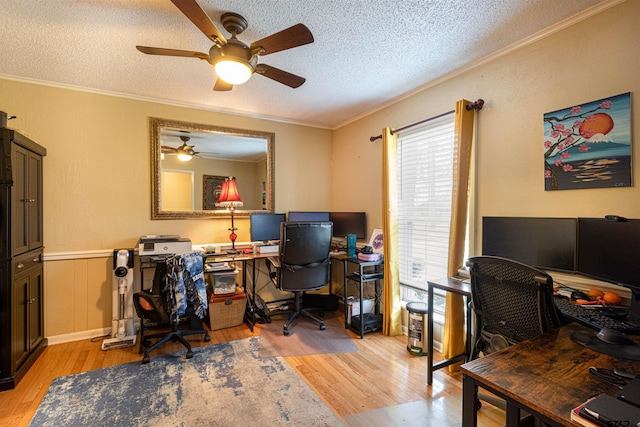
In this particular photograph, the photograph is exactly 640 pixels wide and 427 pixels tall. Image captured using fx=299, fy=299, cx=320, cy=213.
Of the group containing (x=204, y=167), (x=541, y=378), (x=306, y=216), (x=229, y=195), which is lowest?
(x=541, y=378)

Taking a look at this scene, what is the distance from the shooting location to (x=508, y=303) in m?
1.51

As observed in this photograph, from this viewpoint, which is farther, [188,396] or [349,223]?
[349,223]

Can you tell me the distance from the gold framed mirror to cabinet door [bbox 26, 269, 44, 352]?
43.5 inches

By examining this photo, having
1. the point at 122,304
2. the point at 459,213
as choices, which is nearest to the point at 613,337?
the point at 459,213

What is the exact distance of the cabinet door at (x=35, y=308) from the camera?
250 cm

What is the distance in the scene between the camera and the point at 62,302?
292cm

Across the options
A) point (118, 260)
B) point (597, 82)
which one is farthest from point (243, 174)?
point (597, 82)

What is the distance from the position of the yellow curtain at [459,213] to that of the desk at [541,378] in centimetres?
117

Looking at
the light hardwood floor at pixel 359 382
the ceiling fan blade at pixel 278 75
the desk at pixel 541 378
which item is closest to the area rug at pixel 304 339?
the light hardwood floor at pixel 359 382

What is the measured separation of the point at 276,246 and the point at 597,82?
3017 millimetres

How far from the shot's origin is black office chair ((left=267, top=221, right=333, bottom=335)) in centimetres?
301

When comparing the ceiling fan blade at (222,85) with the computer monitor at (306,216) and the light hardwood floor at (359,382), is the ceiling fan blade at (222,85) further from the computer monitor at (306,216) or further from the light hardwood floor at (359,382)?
the light hardwood floor at (359,382)

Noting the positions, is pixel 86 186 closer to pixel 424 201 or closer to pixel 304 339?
pixel 304 339

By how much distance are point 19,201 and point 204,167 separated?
166 centimetres
